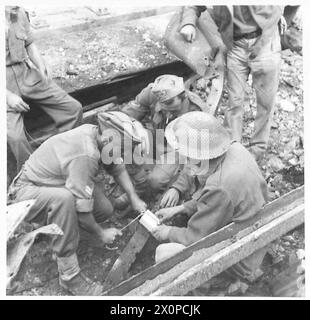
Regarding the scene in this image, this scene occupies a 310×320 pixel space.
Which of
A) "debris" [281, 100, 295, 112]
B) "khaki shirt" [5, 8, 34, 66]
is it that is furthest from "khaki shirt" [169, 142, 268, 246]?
"khaki shirt" [5, 8, 34, 66]

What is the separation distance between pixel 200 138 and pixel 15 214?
1.46 meters

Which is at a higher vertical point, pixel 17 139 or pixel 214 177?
pixel 214 177

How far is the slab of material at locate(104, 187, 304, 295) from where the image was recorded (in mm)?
3818

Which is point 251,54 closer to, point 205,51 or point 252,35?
point 252,35

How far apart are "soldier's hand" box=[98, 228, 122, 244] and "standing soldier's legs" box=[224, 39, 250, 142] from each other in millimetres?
1430

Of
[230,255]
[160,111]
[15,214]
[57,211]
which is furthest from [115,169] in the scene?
[230,255]

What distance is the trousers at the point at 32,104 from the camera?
4.44 m

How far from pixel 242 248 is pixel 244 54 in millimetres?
1873

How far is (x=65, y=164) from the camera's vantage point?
4027 mm

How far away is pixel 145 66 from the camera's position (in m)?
5.44

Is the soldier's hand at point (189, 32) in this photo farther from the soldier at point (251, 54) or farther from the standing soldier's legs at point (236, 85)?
the standing soldier's legs at point (236, 85)

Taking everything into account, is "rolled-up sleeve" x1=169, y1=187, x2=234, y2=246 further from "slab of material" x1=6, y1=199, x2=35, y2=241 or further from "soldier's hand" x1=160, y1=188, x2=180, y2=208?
"slab of material" x1=6, y1=199, x2=35, y2=241
